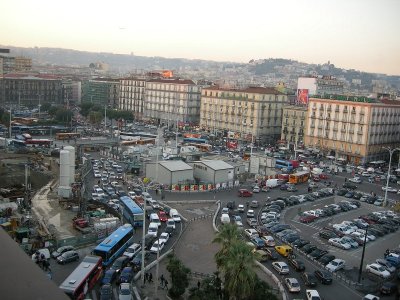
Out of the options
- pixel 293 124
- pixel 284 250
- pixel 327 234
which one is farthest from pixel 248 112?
pixel 284 250

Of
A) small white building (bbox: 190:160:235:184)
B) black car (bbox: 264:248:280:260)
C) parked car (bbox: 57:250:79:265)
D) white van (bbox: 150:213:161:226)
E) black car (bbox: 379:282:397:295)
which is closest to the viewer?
black car (bbox: 379:282:397:295)

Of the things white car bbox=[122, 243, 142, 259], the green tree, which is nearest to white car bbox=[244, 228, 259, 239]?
white car bbox=[122, 243, 142, 259]

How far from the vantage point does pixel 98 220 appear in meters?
19.9

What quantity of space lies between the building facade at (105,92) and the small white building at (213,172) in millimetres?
47612

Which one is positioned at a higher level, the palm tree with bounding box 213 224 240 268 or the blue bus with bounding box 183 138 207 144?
the palm tree with bounding box 213 224 240 268

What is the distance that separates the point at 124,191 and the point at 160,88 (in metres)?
38.1

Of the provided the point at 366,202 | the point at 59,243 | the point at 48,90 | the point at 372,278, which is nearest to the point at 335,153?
the point at 366,202

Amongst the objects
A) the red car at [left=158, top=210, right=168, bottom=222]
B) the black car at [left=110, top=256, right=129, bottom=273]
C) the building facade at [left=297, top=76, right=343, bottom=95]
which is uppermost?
the building facade at [left=297, top=76, right=343, bottom=95]

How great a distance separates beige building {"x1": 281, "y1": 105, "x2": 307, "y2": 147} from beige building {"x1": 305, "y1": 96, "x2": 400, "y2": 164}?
2102mm

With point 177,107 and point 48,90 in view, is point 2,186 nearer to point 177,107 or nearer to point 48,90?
point 177,107

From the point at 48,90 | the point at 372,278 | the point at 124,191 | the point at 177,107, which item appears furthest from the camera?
the point at 48,90

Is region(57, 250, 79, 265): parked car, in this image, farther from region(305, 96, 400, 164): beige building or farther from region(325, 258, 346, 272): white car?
region(305, 96, 400, 164): beige building

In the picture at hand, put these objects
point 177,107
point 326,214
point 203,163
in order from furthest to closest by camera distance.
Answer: point 177,107
point 203,163
point 326,214

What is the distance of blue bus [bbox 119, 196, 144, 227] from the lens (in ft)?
67.0
